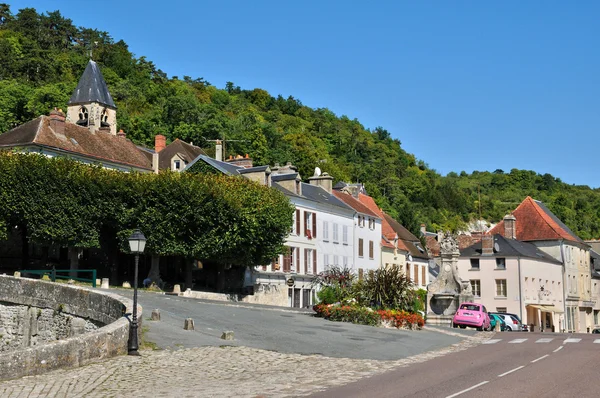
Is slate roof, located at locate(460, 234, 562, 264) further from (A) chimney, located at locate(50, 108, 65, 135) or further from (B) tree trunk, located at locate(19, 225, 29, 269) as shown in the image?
(B) tree trunk, located at locate(19, 225, 29, 269)

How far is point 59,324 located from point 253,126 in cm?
6423

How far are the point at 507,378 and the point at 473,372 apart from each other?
55.3 inches

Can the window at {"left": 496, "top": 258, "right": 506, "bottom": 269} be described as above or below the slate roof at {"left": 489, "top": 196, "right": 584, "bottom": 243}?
below

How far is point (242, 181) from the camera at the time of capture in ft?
143

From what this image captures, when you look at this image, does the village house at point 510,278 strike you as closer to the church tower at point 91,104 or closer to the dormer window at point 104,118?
the dormer window at point 104,118

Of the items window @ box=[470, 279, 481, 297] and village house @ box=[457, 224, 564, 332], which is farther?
window @ box=[470, 279, 481, 297]

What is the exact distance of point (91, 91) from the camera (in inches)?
2867

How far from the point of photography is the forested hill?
268 feet

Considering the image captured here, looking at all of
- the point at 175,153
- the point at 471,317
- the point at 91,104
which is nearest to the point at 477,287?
the point at 471,317

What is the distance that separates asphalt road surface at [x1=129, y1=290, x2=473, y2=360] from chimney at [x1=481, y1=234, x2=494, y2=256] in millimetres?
34824

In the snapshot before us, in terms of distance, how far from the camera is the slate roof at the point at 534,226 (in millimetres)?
71875

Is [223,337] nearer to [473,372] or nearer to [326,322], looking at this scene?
[473,372]

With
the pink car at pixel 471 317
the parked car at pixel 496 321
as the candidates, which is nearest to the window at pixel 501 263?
the parked car at pixel 496 321

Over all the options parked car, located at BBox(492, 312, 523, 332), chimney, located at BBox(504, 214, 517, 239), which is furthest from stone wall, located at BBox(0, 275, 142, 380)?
chimney, located at BBox(504, 214, 517, 239)
